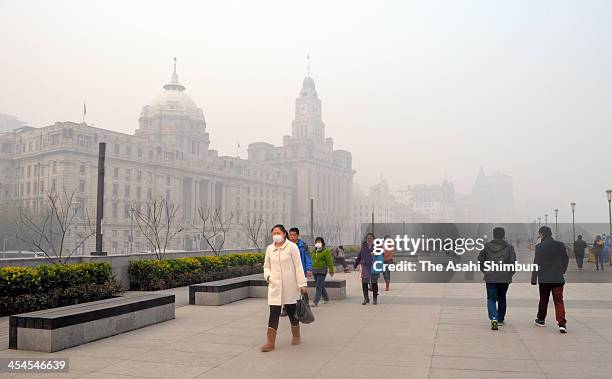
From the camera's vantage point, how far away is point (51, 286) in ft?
38.4

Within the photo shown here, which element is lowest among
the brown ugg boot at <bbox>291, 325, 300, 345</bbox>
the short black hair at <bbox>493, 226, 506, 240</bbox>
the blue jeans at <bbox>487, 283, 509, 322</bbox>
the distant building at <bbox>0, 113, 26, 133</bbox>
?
the brown ugg boot at <bbox>291, 325, 300, 345</bbox>

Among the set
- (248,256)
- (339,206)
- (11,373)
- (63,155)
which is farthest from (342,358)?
(339,206)

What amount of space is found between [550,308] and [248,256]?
1271 cm

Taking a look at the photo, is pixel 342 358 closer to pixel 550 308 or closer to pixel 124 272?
pixel 550 308

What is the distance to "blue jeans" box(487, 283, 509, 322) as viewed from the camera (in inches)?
385

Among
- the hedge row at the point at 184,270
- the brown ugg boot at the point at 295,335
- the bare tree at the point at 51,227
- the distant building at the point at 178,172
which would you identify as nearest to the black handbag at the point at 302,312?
the brown ugg boot at the point at 295,335

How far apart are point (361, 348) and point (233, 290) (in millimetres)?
6356

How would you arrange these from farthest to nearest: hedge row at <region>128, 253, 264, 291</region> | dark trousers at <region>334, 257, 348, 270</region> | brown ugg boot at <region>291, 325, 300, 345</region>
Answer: dark trousers at <region>334, 257, 348, 270</region> < hedge row at <region>128, 253, 264, 291</region> < brown ugg boot at <region>291, 325, 300, 345</region>

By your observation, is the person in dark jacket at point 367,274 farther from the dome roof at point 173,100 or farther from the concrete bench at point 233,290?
the dome roof at point 173,100

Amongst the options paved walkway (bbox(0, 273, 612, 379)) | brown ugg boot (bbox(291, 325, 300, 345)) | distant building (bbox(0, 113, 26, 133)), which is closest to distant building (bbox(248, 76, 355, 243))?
distant building (bbox(0, 113, 26, 133))

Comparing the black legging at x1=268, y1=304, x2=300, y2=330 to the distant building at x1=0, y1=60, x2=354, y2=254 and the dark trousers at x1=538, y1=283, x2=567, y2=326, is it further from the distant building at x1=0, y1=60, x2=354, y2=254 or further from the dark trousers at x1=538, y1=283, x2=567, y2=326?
the distant building at x1=0, y1=60, x2=354, y2=254

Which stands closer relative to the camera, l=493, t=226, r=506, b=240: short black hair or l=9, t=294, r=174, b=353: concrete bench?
l=9, t=294, r=174, b=353: concrete bench

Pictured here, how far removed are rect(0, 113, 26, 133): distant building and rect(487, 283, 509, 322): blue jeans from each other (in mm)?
189923

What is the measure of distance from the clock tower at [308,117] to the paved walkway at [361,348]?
16237 centimetres
